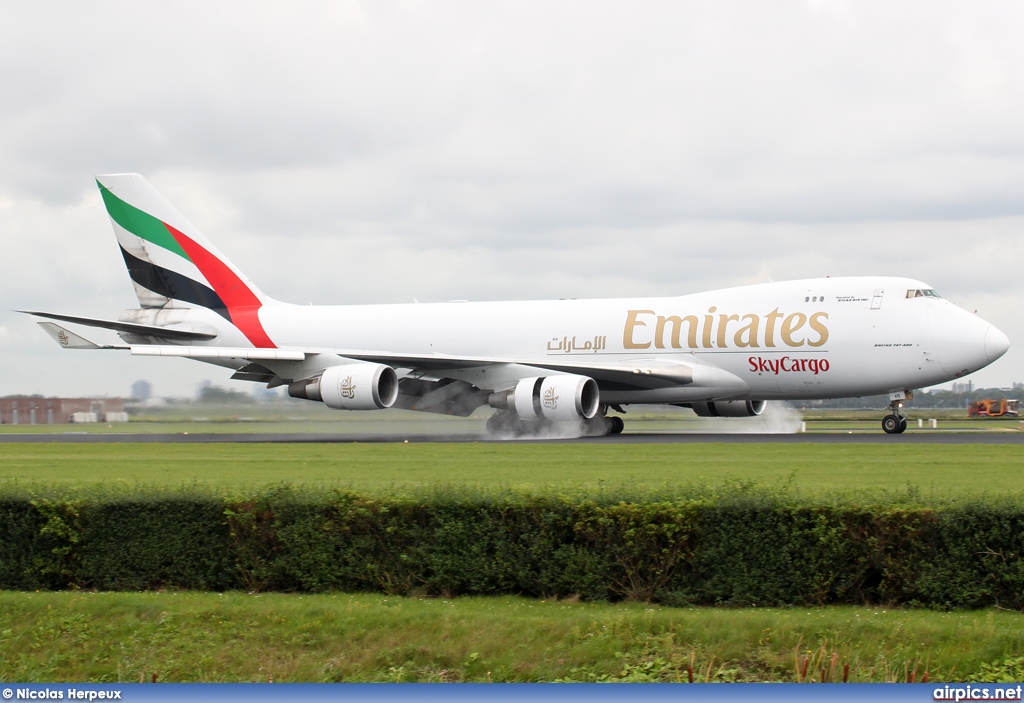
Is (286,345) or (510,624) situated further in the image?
(286,345)

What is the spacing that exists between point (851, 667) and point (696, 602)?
6.07ft

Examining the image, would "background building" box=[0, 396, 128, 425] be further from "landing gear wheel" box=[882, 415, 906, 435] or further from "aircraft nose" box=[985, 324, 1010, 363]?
"aircraft nose" box=[985, 324, 1010, 363]

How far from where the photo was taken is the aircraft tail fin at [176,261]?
43.7 m

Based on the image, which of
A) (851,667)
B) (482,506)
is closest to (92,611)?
(482,506)

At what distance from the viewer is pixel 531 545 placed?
12.0 meters

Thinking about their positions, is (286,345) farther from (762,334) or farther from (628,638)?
(628,638)

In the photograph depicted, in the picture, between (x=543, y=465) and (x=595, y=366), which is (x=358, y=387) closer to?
(x=595, y=366)

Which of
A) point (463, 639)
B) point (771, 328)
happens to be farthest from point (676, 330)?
point (463, 639)

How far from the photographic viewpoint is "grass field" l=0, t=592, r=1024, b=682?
10.4 metres

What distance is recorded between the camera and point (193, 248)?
43.8 metres

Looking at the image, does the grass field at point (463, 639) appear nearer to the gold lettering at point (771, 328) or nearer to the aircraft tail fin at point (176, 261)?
the gold lettering at point (771, 328)

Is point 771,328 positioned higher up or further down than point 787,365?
higher up

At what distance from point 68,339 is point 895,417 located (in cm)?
2661

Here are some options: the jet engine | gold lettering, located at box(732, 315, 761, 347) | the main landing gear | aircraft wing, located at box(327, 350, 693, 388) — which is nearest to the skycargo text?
gold lettering, located at box(732, 315, 761, 347)
